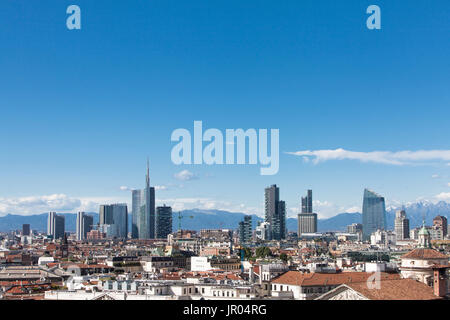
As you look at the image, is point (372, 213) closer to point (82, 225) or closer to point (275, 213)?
point (275, 213)

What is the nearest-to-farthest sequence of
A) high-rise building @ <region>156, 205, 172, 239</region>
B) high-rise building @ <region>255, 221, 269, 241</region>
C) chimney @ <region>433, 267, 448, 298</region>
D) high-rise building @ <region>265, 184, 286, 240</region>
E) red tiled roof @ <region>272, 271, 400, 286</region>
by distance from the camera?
chimney @ <region>433, 267, 448, 298</region> < red tiled roof @ <region>272, 271, 400, 286</region> < high-rise building @ <region>255, 221, 269, 241</region> < high-rise building @ <region>156, 205, 172, 239</region> < high-rise building @ <region>265, 184, 286, 240</region>

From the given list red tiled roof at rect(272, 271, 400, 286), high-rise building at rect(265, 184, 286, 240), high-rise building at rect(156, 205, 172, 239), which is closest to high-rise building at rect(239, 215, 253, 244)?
high-rise building at rect(265, 184, 286, 240)

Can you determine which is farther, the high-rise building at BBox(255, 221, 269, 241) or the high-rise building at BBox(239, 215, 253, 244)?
the high-rise building at BBox(255, 221, 269, 241)

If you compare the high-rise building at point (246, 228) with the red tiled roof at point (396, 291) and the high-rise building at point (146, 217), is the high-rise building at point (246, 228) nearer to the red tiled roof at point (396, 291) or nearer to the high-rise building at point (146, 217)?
the high-rise building at point (146, 217)

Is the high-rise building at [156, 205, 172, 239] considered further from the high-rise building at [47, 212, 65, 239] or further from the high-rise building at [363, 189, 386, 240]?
the high-rise building at [363, 189, 386, 240]
